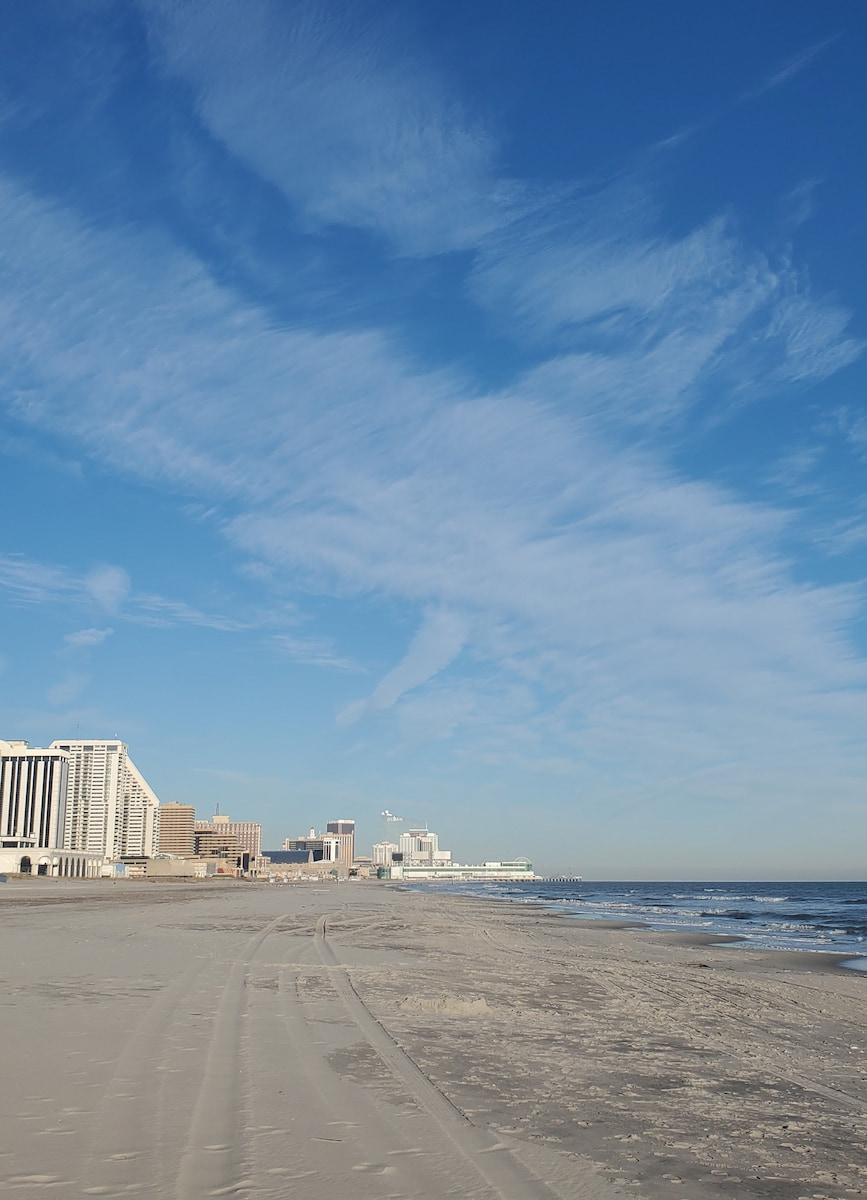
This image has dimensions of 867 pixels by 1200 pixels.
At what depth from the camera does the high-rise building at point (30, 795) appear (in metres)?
164

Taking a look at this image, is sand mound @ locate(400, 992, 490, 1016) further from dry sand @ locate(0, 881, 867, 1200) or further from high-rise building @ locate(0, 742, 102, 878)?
high-rise building @ locate(0, 742, 102, 878)

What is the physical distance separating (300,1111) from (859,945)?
3430cm

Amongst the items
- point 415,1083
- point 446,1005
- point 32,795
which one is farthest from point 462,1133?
point 32,795

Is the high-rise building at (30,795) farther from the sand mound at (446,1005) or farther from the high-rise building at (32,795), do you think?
the sand mound at (446,1005)

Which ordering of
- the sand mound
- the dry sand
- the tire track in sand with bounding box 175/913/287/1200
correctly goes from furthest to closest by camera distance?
the sand mound → the dry sand → the tire track in sand with bounding box 175/913/287/1200

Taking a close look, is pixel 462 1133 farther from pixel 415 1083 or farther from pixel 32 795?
pixel 32 795

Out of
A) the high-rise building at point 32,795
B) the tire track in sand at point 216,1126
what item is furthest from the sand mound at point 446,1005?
the high-rise building at point 32,795

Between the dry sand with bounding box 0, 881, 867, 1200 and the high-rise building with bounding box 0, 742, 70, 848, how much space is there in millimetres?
164488

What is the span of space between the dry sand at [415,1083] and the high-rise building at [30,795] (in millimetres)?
164488

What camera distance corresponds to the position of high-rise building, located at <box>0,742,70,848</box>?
538ft

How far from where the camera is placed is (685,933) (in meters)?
37.7

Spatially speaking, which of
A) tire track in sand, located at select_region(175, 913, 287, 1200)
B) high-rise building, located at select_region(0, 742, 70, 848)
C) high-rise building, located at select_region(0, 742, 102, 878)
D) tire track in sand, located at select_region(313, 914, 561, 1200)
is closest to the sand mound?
tire track in sand, located at select_region(313, 914, 561, 1200)

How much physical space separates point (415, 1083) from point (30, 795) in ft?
580

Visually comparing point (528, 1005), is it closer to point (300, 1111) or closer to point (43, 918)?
point (300, 1111)
